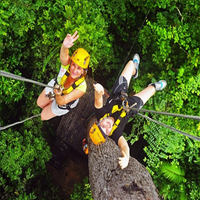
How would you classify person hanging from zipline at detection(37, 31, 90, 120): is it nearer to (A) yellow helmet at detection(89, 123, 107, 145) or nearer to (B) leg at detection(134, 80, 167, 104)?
(A) yellow helmet at detection(89, 123, 107, 145)

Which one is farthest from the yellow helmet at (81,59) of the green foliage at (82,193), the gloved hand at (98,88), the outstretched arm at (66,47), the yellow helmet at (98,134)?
the green foliage at (82,193)

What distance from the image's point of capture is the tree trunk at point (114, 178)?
128 inches

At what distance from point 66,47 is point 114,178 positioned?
2.33 meters

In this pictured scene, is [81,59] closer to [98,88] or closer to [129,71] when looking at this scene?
[98,88]

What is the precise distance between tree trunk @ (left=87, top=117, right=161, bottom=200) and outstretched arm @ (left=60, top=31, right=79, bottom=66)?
178cm

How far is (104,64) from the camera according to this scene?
5.52m

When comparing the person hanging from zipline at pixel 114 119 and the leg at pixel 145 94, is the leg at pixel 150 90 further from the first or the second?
the person hanging from zipline at pixel 114 119

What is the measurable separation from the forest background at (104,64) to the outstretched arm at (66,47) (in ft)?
2.30

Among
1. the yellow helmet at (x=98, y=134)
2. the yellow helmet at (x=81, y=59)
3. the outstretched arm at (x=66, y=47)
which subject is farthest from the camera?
the yellow helmet at (x=98, y=134)

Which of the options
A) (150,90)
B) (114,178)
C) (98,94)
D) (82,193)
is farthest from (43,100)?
(82,193)

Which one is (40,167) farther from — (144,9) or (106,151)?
(144,9)

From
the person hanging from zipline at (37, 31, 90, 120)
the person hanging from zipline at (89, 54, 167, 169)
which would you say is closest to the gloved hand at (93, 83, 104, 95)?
the person hanging from zipline at (89, 54, 167, 169)

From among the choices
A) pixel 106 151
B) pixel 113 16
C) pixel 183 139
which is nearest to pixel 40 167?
pixel 106 151

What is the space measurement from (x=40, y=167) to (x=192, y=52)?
4682 millimetres
